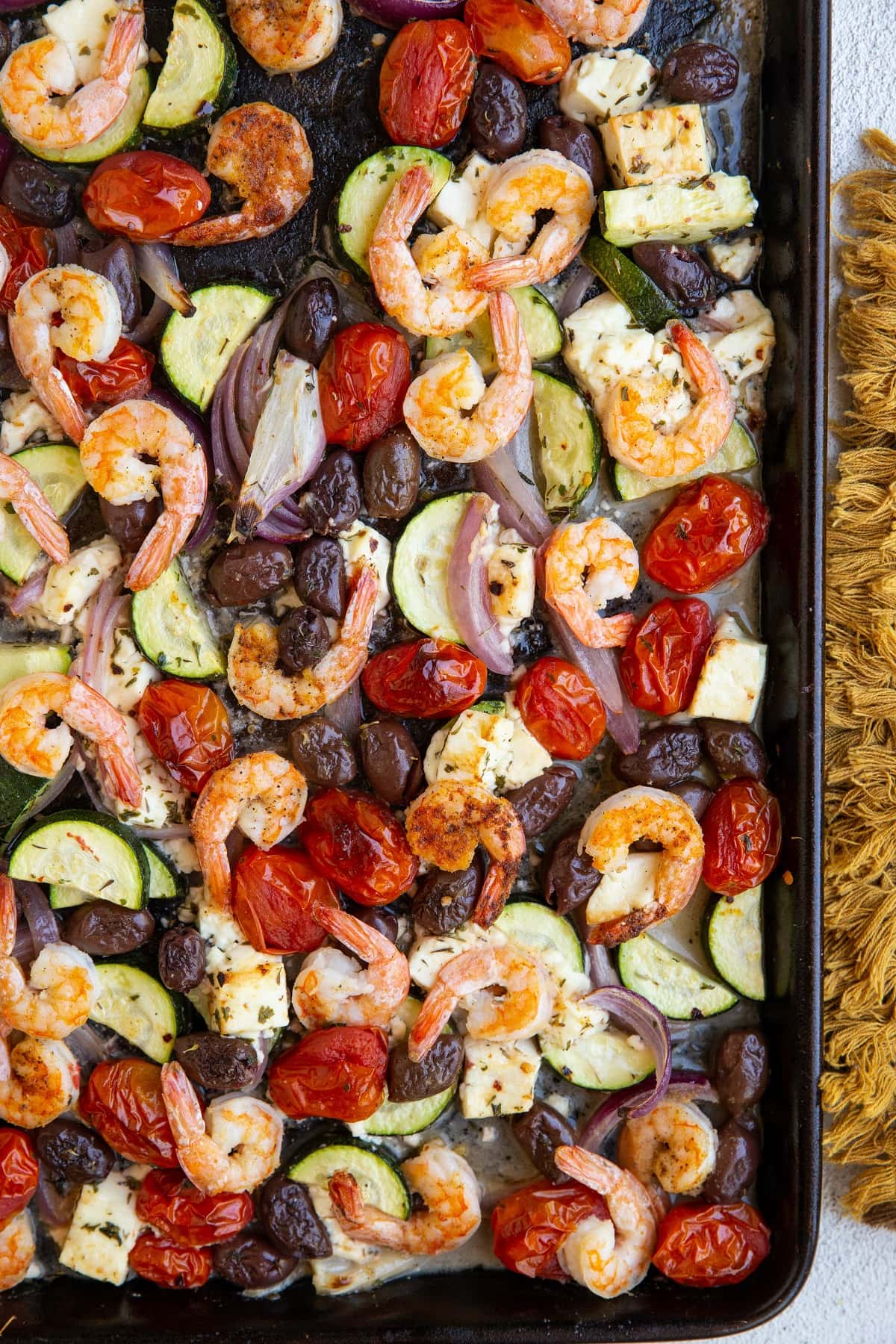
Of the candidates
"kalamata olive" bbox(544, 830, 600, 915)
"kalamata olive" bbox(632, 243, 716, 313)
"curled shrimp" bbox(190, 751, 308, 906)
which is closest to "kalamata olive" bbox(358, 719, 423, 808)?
"curled shrimp" bbox(190, 751, 308, 906)

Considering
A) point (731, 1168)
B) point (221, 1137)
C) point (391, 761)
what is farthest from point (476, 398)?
point (731, 1168)

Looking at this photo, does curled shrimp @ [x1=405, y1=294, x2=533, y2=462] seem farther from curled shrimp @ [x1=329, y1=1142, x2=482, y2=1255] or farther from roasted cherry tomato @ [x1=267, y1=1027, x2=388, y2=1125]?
curled shrimp @ [x1=329, y1=1142, x2=482, y2=1255]

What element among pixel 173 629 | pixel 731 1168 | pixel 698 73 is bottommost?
pixel 731 1168

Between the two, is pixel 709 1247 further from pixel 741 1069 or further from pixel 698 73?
pixel 698 73

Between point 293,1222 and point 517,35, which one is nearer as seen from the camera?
point 517,35

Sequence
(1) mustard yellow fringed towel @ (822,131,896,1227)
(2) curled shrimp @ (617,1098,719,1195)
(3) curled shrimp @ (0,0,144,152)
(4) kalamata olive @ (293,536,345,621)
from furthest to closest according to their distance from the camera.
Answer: (1) mustard yellow fringed towel @ (822,131,896,1227), (2) curled shrimp @ (617,1098,719,1195), (4) kalamata olive @ (293,536,345,621), (3) curled shrimp @ (0,0,144,152)
